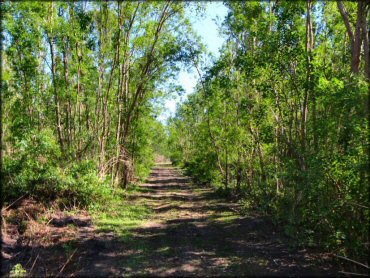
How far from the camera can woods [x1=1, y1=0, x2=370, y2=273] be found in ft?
26.7

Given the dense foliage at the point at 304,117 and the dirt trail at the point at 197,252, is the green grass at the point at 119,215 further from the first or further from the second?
the dense foliage at the point at 304,117

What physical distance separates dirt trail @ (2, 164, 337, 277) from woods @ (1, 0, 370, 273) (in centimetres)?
70

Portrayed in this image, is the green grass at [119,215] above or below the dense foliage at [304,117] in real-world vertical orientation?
below

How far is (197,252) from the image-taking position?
9.44m

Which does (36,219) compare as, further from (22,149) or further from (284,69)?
(284,69)

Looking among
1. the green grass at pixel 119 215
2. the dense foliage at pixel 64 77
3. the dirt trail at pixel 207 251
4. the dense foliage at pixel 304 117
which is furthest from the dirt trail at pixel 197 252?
the dense foliage at pixel 64 77

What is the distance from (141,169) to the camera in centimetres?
3006

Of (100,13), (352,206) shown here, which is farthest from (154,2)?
(352,206)

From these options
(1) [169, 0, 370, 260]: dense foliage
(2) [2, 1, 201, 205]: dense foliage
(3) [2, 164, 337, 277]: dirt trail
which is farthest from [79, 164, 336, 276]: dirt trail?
(2) [2, 1, 201, 205]: dense foliage

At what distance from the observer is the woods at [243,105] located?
8.15 meters

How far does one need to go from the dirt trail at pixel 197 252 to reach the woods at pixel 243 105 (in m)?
0.70

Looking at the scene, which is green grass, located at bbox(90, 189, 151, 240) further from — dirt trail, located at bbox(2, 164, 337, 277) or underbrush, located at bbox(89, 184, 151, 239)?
dirt trail, located at bbox(2, 164, 337, 277)

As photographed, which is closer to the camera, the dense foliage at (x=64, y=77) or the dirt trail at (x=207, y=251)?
the dirt trail at (x=207, y=251)

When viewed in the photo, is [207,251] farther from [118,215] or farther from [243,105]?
[243,105]
